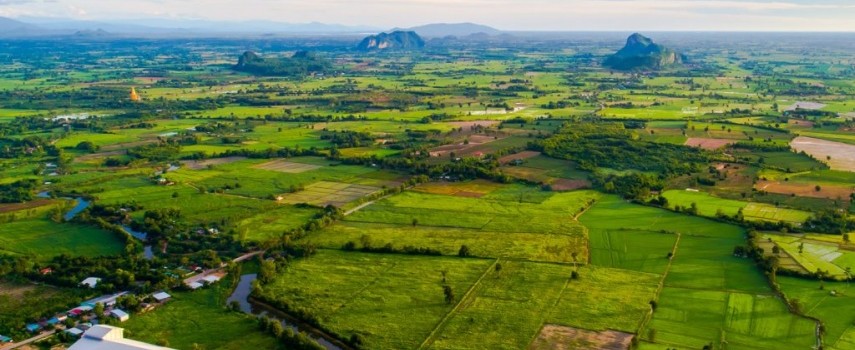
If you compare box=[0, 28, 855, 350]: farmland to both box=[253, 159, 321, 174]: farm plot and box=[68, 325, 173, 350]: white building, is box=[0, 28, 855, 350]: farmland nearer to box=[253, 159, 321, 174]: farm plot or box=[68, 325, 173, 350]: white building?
box=[253, 159, 321, 174]: farm plot

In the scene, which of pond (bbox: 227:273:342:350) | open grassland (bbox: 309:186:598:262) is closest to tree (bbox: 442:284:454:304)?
pond (bbox: 227:273:342:350)

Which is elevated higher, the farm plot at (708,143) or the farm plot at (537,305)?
the farm plot at (708,143)

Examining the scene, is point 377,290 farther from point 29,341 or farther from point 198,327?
point 29,341

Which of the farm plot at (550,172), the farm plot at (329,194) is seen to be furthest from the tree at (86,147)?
the farm plot at (550,172)

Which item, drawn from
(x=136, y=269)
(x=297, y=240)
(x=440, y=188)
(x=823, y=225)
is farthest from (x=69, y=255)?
(x=823, y=225)

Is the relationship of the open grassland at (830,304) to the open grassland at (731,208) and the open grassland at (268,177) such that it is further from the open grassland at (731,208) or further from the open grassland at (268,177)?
the open grassland at (268,177)

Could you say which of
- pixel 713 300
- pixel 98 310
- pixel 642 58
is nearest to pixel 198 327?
pixel 98 310
